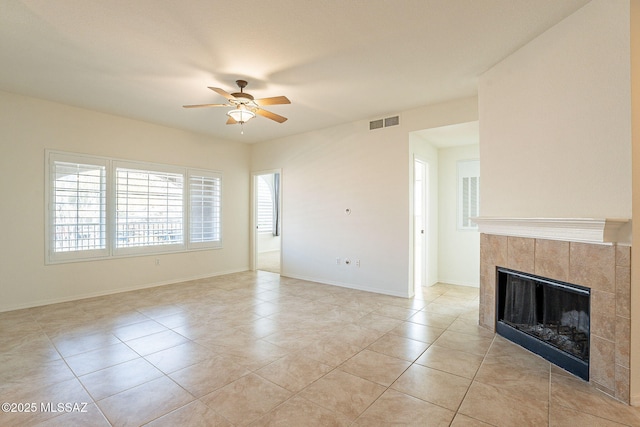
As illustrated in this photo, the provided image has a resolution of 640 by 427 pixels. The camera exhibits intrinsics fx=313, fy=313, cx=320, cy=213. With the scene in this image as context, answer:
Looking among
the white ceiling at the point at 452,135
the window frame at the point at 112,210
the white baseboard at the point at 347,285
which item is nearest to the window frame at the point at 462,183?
the white ceiling at the point at 452,135

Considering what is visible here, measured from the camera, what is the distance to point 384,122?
5000 mm

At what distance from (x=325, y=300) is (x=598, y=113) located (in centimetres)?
368

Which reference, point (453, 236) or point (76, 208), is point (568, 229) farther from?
point (76, 208)

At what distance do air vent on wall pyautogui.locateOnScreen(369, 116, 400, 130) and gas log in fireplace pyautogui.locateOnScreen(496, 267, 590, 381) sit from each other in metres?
2.67

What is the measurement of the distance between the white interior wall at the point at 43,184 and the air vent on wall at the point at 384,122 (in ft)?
11.1

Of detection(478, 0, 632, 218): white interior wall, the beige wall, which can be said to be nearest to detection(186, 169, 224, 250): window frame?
detection(478, 0, 632, 218): white interior wall

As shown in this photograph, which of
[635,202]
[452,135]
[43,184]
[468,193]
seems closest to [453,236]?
[468,193]

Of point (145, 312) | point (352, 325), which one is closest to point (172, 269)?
point (145, 312)

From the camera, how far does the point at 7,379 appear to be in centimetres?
240

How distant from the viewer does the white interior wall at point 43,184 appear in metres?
4.15

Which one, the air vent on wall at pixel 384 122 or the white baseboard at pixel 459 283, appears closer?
the air vent on wall at pixel 384 122

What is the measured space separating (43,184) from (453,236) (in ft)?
21.3

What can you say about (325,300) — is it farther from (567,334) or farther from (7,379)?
(7,379)

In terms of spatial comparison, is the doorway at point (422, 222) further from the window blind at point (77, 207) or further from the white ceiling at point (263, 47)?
the window blind at point (77, 207)
